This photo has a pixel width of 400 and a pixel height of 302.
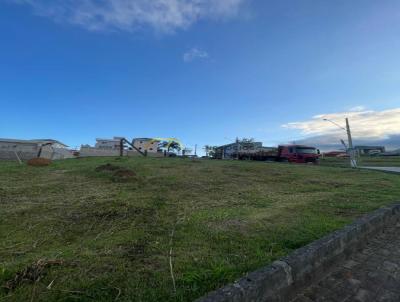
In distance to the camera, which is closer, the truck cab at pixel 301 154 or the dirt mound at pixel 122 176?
the dirt mound at pixel 122 176

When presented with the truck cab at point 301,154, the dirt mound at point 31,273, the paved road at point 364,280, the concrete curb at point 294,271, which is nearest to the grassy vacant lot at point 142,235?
the dirt mound at point 31,273

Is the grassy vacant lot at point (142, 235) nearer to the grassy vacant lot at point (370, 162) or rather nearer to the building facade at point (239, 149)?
the grassy vacant lot at point (370, 162)

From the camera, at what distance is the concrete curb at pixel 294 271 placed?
84.3 inches

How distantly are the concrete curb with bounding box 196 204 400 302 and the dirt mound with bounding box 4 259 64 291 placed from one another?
5.41 feet

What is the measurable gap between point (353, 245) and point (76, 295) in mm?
3658

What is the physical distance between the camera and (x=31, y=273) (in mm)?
2461

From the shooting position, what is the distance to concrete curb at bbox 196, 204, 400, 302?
2141mm

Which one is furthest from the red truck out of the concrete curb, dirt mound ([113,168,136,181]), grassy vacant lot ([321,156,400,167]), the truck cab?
the concrete curb

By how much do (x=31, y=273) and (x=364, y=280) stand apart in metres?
3.53

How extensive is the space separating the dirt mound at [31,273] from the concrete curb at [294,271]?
165cm

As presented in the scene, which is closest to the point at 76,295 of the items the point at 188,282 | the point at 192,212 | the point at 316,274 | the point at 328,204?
the point at 188,282

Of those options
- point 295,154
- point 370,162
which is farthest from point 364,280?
point 370,162

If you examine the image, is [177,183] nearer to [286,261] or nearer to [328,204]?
[328,204]

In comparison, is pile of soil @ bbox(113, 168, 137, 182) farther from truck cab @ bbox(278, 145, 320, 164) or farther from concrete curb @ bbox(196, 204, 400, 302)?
truck cab @ bbox(278, 145, 320, 164)
